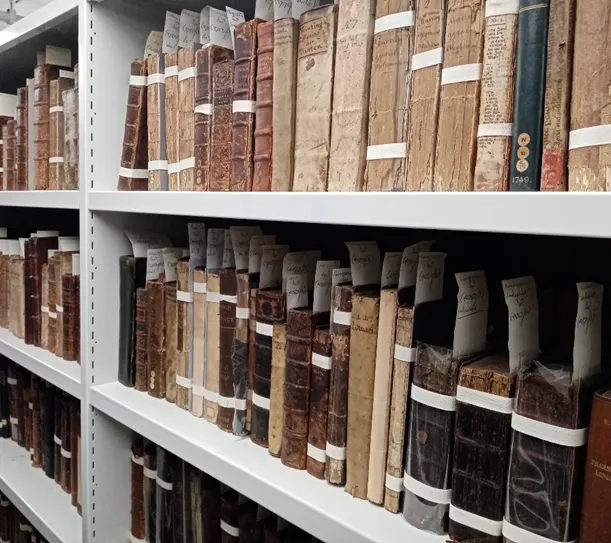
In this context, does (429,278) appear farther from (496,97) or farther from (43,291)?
(43,291)

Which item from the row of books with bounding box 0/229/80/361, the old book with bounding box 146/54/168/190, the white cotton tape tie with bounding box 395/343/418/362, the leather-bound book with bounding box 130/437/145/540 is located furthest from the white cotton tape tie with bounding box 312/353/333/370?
the row of books with bounding box 0/229/80/361

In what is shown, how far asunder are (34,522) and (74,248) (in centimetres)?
66

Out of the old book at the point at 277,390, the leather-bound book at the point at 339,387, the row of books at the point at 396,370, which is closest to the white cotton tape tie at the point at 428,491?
the row of books at the point at 396,370

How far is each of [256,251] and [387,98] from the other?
1.21 feet

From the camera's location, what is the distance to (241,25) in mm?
853

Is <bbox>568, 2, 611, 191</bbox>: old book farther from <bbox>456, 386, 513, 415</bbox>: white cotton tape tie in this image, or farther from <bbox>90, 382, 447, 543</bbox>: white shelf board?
<bbox>90, 382, 447, 543</bbox>: white shelf board

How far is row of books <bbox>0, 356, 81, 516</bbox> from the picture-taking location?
140 centimetres

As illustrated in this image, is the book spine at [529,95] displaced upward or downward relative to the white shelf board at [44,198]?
upward

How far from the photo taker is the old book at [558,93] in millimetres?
531

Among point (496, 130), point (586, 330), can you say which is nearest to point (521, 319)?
point (586, 330)

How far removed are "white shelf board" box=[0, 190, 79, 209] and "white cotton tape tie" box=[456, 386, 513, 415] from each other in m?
0.88

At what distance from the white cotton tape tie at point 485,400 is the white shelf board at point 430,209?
0.18 m

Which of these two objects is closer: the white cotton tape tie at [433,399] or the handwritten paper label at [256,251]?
the white cotton tape tie at [433,399]

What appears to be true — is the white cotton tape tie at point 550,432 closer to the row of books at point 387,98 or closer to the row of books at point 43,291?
the row of books at point 387,98
